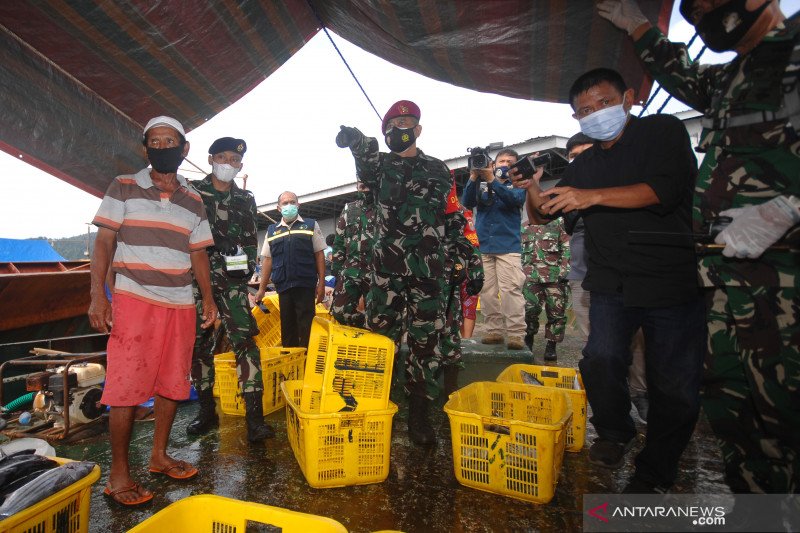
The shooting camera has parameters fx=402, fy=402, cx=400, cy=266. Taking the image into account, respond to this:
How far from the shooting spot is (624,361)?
7.12 feet

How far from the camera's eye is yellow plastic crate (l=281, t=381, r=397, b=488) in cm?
224

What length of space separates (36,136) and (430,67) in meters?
2.85

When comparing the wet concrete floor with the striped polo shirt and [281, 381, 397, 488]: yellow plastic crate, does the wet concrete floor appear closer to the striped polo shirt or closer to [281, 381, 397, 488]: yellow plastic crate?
[281, 381, 397, 488]: yellow plastic crate

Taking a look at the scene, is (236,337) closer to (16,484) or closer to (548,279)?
(16,484)

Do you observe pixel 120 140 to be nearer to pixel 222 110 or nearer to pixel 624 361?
pixel 222 110

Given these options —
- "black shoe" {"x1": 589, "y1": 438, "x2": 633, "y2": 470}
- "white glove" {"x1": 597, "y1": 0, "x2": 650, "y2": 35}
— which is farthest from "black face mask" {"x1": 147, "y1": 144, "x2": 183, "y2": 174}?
"black shoe" {"x1": 589, "y1": 438, "x2": 633, "y2": 470}

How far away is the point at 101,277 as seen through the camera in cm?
223

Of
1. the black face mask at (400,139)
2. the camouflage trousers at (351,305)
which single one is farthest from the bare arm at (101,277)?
the black face mask at (400,139)

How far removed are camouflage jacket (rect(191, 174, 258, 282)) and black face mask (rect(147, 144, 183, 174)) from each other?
2.66 ft

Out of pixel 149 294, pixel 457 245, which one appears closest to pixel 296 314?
pixel 457 245

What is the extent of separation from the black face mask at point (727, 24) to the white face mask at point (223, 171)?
3.15m

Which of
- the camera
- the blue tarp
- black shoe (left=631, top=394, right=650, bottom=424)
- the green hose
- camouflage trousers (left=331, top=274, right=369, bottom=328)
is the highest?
the camera

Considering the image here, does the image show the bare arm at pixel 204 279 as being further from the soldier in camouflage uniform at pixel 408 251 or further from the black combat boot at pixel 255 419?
the soldier in camouflage uniform at pixel 408 251

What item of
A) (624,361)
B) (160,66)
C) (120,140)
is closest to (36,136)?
(120,140)
